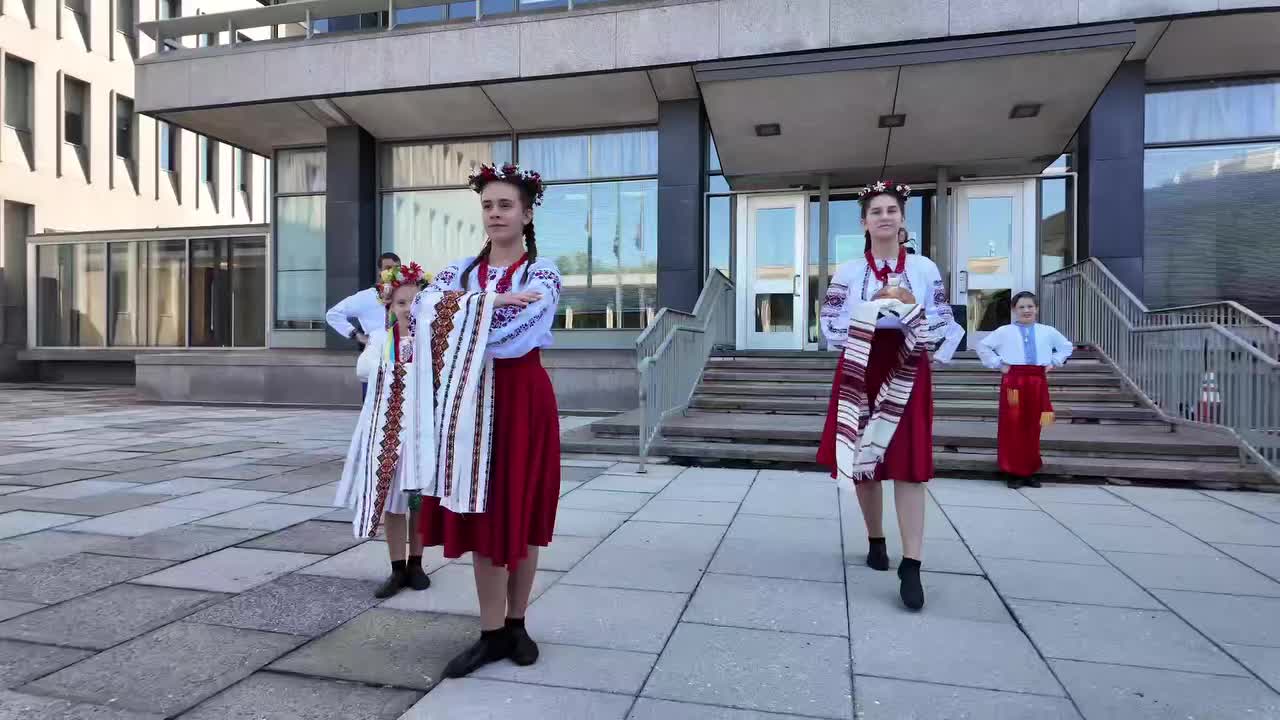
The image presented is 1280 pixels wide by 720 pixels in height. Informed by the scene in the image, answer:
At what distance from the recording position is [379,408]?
356 centimetres

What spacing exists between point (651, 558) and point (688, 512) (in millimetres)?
1248

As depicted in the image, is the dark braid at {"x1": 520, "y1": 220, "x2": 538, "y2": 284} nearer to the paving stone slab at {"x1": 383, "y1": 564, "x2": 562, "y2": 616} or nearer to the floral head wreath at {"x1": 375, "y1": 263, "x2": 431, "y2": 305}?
the floral head wreath at {"x1": 375, "y1": 263, "x2": 431, "y2": 305}

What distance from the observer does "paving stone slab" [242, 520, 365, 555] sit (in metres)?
4.36

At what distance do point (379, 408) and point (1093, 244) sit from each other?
11120 mm

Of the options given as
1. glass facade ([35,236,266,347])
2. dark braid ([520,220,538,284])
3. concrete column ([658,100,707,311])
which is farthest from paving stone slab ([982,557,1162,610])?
glass facade ([35,236,266,347])

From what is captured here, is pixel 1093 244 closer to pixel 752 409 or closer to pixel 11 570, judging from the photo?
pixel 752 409

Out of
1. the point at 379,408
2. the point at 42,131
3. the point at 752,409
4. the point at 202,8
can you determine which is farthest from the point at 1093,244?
the point at 202,8

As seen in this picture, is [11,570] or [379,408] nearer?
[379,408]

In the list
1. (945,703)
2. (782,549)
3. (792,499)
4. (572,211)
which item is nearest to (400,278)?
(782,549)

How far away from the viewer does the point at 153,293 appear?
19.2 m

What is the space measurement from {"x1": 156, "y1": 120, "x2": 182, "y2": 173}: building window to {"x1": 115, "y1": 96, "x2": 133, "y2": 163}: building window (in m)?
1.13

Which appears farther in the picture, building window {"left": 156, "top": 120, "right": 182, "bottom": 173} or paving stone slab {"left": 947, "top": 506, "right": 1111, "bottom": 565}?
building window {"left": 156, "top": 120, "right": 182, "bottom": 173}

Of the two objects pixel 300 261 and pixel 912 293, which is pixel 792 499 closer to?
pixel 912 293

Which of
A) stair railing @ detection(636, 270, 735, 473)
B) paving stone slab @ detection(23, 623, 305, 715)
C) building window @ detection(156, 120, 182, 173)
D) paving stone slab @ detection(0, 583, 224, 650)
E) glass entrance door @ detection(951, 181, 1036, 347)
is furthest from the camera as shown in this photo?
building window @ detection(156, 120, 182, 173)
